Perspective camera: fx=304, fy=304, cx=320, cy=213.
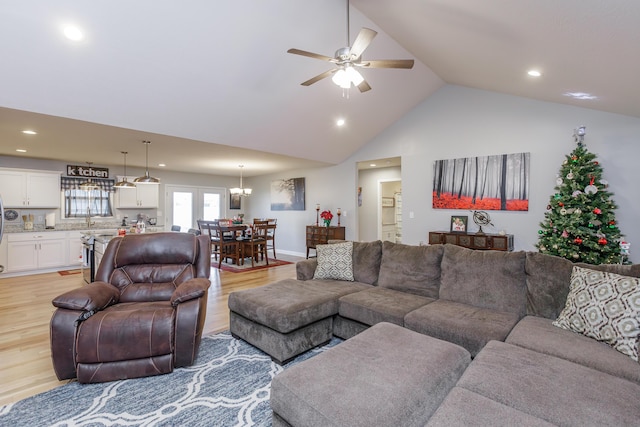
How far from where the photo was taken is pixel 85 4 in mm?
2459

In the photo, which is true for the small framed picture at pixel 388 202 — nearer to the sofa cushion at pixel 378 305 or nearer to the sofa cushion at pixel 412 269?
the sofa cushion at pixel 412 269

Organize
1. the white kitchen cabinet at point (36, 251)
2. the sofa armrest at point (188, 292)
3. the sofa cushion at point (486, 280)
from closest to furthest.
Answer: the sofa armrest at point (188, 292)
the sofa cushion at point (486, 280)
the white kitchen cabinet at point (36, 251)

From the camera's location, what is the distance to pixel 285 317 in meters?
2.42

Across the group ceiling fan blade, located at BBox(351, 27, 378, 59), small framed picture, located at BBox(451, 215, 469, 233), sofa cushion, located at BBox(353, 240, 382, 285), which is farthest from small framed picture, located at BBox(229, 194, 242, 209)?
ceiling fan blade, located at BBox(351, 27, 378, 59)

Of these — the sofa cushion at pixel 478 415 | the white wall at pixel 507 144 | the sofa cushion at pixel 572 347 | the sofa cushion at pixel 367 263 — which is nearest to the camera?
the sofa cushion at pixel 478 415

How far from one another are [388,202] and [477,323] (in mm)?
6392

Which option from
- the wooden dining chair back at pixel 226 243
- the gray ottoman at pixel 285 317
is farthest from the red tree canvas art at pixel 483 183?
→ the wooden dining chair back at pixel 226 243

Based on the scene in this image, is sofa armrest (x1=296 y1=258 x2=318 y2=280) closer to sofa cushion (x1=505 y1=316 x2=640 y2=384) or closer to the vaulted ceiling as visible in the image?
sofa cushion (x1=505 y1=316 x2=640 y2=384)

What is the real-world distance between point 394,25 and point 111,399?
4.39m

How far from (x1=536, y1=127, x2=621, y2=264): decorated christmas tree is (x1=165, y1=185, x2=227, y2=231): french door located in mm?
→ 8366

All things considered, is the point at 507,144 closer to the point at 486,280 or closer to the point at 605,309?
the point at 486,280

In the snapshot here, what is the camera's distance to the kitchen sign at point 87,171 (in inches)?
262

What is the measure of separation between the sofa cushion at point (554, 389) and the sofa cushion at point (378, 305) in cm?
86

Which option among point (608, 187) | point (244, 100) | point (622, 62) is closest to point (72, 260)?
point (244, 100)
